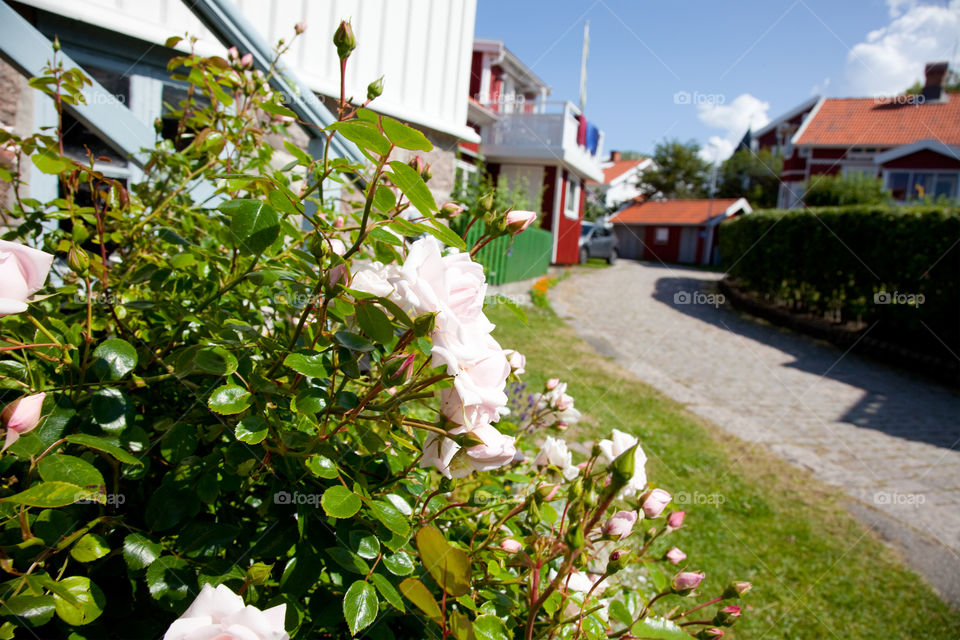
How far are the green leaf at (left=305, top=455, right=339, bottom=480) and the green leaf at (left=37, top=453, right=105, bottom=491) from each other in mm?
243

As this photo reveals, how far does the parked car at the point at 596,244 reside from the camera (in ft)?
76.5

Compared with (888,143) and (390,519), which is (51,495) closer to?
(390,519)

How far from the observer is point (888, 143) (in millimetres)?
28625

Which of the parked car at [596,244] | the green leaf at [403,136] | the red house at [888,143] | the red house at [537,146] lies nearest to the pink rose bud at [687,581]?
the green leaf at [403,136]

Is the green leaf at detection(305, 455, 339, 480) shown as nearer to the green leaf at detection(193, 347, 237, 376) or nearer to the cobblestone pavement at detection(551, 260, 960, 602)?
the green leaf at detection(193, 347, 237, 376)

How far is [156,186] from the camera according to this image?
5.51 ft

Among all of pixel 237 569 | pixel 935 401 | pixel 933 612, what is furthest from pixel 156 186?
pixel 935 401

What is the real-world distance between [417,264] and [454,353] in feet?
0.40

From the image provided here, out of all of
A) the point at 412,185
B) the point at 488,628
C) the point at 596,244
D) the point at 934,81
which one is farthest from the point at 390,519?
the point at 934,81

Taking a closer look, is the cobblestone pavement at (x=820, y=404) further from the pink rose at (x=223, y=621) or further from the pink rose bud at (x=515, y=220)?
the pink rose at (x=223, y=621)

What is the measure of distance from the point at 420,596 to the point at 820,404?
24.1ft

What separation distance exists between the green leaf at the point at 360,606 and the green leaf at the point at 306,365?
27 cm

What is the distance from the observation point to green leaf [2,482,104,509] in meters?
0.65

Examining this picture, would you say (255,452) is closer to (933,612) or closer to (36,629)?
(36,629)
